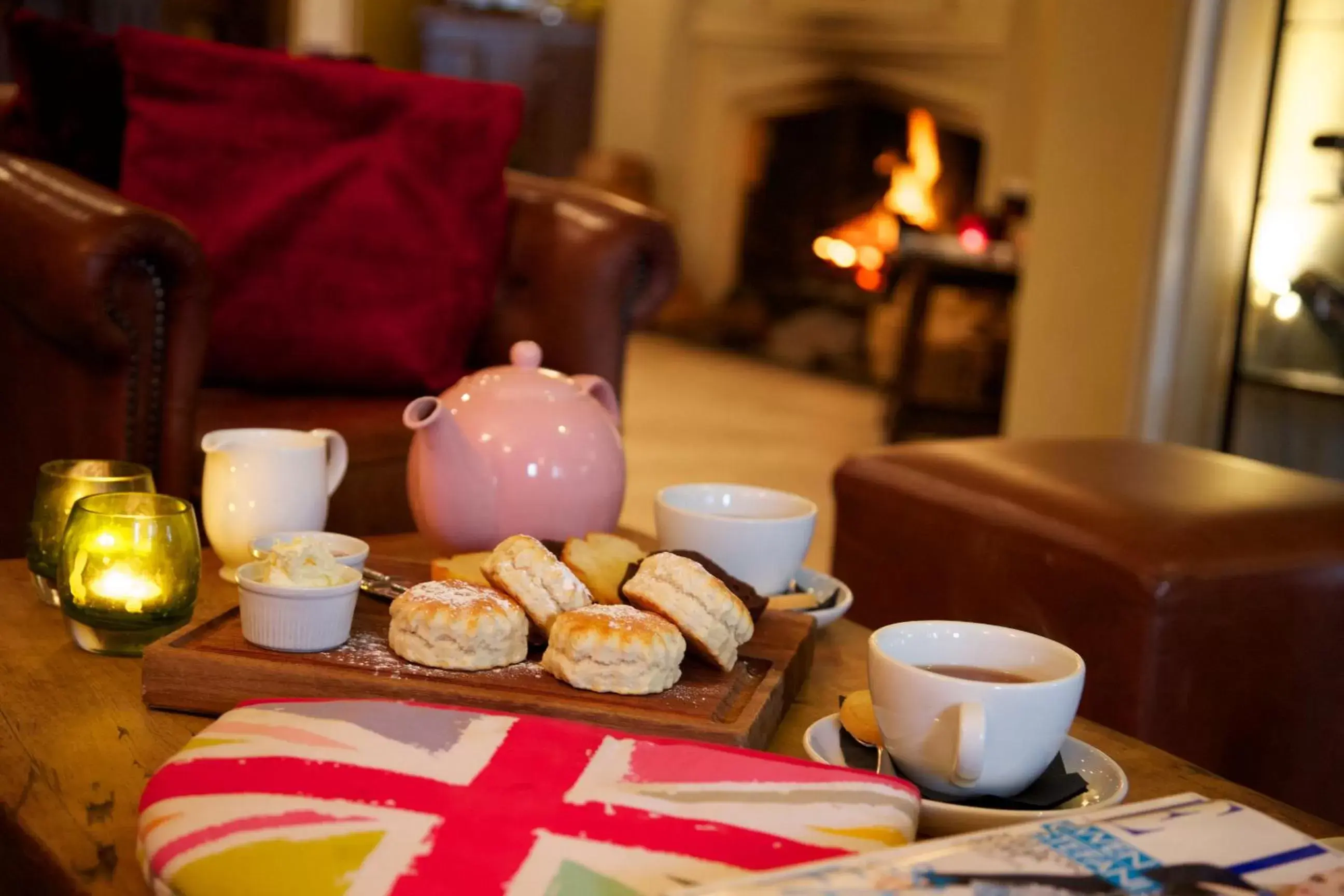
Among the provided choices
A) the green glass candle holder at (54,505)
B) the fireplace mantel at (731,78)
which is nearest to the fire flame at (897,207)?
the fireplace mantel at (731,78)

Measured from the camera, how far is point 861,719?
35.4 inches

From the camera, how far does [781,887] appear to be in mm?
584

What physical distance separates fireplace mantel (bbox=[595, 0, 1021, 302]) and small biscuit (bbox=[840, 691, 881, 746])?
433cm

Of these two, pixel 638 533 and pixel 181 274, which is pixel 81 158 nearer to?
pixel 181 274

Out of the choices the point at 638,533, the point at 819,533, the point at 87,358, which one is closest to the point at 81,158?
the point at 87,358

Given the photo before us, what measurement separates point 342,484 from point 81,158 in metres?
0.71

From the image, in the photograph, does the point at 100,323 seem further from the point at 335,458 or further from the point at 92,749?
the point at 92,749

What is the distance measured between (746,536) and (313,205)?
1.15 metres

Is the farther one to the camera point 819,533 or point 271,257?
point 819,533

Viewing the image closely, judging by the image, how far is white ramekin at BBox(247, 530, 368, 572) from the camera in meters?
1.06

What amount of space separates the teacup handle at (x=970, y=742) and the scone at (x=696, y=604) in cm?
20

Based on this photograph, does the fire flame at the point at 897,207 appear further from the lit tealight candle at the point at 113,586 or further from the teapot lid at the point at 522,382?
the lit tealight candle at the point at 113,586

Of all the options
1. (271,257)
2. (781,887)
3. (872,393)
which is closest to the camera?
(781,887)

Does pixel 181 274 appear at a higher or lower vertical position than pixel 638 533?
higher
